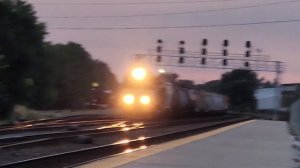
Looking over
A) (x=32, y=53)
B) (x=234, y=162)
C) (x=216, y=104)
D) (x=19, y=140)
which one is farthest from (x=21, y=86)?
(x=234, y=162)

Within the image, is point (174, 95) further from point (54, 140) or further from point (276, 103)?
point (276, 103)

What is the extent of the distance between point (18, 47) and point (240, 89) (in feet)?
243

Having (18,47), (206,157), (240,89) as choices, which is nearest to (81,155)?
(206,157)

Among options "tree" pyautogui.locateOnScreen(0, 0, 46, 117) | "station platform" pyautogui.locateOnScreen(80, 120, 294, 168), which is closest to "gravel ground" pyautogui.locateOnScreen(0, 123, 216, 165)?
"station platform" pyautogui.locateOnScreen(80, 120, 294, 168)

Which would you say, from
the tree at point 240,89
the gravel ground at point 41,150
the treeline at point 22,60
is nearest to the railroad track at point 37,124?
the gravel ground at point 41,150

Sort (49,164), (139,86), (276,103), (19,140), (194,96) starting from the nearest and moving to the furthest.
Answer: (49,164) → (19,140) → (139,86) → (194,96) → (276,103)

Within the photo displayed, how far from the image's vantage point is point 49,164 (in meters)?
13.9

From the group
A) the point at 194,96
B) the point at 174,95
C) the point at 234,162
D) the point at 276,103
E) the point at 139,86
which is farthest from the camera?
the point at 276,103

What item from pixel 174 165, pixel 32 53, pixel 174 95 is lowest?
pixel 174 165

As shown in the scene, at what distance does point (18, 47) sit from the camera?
5491cm

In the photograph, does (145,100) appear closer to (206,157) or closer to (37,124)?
(37,124)

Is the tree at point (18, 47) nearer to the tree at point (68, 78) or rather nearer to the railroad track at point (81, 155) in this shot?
the tree at point (68, 78)

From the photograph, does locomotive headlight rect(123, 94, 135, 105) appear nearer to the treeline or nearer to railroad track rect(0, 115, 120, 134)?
railroad track rect(0, 115, 120, 134)

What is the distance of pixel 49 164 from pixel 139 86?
28135mm
